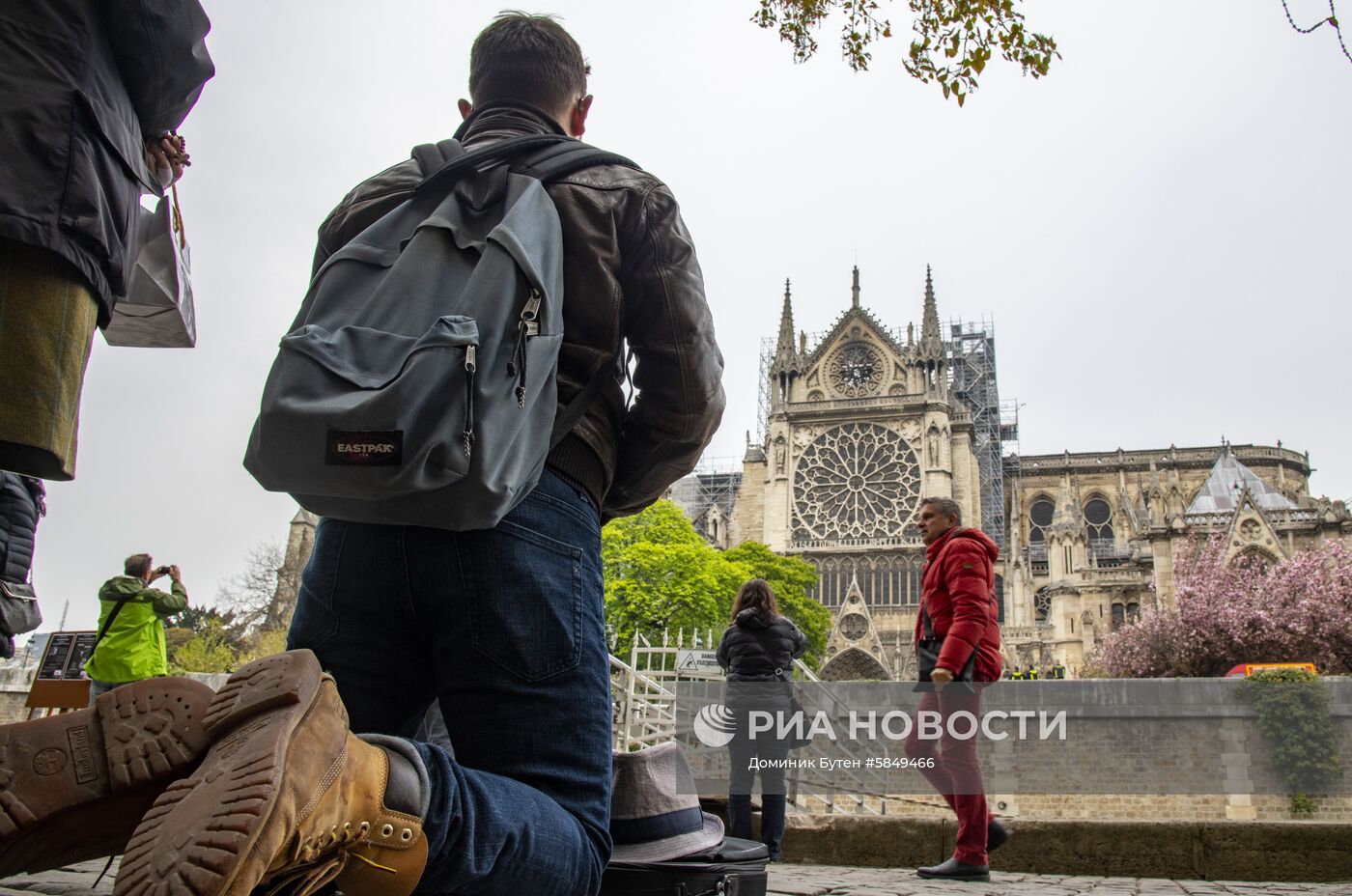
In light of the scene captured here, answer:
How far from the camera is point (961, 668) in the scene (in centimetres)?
460

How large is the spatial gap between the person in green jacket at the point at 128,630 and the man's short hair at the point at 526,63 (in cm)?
546

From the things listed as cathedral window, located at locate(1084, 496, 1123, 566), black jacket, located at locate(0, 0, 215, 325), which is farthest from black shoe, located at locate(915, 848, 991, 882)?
cathedral window, located at locate(1084, 496, 1123, 566)

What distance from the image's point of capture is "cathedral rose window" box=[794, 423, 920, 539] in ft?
133

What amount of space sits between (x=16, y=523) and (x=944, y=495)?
119ft

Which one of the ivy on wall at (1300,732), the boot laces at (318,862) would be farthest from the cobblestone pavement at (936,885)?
the ivy on wall at (1300,732)

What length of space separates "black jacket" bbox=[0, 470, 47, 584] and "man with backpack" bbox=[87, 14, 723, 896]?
5.96 feet

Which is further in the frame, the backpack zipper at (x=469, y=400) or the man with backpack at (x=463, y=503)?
the backpack zipper at (x=469, y=400)

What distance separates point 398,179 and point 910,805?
15112 mm

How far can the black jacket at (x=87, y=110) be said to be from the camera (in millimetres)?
1768

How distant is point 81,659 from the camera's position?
7.51m

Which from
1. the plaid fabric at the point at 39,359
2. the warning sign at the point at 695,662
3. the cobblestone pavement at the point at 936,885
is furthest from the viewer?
the warning sign at the point at 695,662

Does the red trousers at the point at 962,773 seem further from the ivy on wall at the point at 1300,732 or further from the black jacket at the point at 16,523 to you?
the ivy on wall at the point at 1300,732

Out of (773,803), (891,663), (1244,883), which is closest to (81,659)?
(773,803)

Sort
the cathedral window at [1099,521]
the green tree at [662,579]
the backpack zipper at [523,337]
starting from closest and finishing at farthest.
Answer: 1. the backpack zipper at [523,337]
2. the green tree at [662,579]
3. the cathedral window at [1099,521]
